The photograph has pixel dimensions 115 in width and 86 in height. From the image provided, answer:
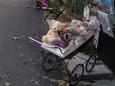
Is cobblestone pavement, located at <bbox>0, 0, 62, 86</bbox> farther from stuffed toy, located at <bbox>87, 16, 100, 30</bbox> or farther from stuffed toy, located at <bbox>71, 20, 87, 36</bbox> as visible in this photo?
stuffed toy, located at <bbox>87, 16, 100, 30</bbox>

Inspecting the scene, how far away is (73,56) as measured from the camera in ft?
22.5

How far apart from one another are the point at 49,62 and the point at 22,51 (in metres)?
1.57

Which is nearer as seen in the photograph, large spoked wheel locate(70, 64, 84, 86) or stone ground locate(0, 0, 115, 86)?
large spoked wheel locate(70, 64, 84, 86)

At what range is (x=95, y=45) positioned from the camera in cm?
748

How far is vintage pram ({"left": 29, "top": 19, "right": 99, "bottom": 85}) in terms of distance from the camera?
21.0ft

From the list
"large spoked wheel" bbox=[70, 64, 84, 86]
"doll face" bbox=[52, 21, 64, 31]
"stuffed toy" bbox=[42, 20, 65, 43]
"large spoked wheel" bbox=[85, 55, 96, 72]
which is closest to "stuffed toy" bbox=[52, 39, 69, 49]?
"stuffed toy" bbox=[42, 20, 65, 43]

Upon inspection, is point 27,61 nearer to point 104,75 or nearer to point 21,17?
point 104,75

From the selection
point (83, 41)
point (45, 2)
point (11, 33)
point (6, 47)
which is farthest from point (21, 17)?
point (83, 41)

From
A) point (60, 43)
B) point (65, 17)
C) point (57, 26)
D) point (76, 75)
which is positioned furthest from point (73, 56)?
point (65, 17)

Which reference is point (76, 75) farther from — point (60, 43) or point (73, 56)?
point (60, 43)

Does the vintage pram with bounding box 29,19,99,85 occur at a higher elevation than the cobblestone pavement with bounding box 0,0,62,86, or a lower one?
higher

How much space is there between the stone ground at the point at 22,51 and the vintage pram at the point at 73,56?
0.24 m

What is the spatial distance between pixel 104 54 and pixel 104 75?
633 mm

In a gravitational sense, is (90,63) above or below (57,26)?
below
